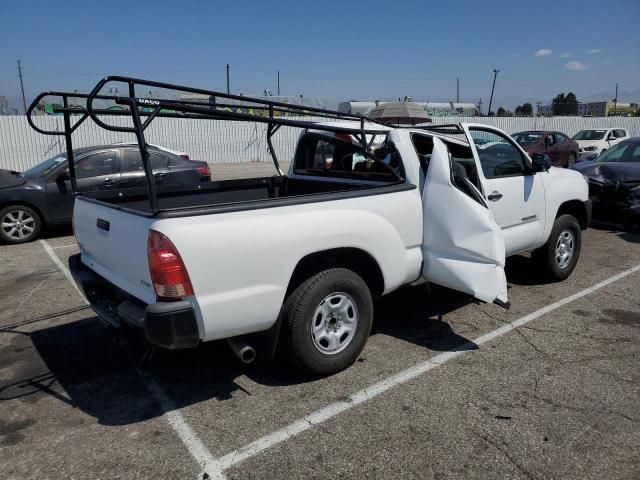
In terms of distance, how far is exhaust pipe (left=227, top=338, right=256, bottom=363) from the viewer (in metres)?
3.18

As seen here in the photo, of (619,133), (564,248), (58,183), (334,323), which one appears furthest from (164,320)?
(619,133)

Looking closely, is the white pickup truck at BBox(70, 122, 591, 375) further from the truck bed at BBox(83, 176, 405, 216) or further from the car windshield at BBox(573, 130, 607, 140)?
the car windshield at BBox(573, 130, 607, 140)

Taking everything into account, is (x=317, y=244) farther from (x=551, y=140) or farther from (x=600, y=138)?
(x=600, y=138)

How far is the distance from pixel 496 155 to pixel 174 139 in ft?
67.2

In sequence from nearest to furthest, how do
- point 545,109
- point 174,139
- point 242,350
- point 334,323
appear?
point 242,350 < point 334,323 < point 174,139 < point 545,109

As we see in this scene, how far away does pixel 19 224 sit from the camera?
333 inches

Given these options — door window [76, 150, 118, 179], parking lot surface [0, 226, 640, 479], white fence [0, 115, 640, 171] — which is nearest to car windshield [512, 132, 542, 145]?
white fence [0, 115, 640, 171]

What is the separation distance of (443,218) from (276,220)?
153cm

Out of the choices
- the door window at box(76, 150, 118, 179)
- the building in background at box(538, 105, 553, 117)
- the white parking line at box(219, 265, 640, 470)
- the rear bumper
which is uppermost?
the building in background at box(538, 105, 553, 117)

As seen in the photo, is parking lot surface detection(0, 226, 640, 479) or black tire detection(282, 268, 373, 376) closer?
parking lot surface detection(0, 226, 640, 479)

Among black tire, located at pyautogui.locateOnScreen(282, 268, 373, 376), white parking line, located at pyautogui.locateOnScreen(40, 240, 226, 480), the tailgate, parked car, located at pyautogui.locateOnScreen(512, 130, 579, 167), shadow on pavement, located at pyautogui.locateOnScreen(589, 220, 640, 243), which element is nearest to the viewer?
white parking line, located at pyautogui.locateOnScreen(40, 240, 226, 480)

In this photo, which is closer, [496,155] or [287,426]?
[287,426]

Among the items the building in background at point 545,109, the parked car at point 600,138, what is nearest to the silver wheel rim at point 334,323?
the parked car at point 600,138

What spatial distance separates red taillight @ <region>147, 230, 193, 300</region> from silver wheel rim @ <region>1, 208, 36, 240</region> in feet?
22.4
